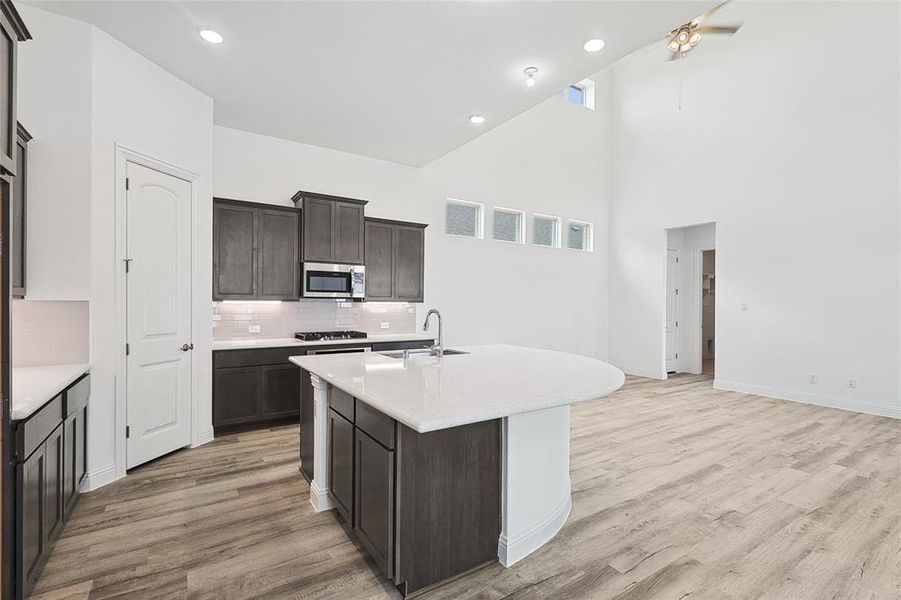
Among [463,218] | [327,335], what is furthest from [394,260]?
[463,218]

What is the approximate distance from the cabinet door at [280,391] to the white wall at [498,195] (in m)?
2.03

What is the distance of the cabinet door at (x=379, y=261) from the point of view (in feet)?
17.7

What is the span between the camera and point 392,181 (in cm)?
591

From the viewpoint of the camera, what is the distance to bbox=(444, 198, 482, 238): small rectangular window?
255 inches

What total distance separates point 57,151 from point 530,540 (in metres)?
3.94

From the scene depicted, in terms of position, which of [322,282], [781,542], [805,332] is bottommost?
[781,542]

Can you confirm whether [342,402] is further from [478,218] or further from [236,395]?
[478,218]

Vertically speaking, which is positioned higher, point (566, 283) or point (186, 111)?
point (186, 111)

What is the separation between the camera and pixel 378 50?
10.8ft

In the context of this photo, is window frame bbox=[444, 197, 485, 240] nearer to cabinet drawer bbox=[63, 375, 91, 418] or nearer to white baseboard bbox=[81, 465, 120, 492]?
cabinet drawer bbox=[63, 375, 91, 418]

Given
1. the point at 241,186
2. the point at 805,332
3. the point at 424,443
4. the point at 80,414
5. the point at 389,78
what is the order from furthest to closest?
the point at 805,332, the point at 241,186, the point at 389,78, the point at 80,414, the point at 424,443

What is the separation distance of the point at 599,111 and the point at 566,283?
139 inches

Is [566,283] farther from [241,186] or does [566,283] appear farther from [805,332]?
[241,186]

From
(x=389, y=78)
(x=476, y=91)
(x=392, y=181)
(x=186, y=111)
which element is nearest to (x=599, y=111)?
(x=392, y=181)
